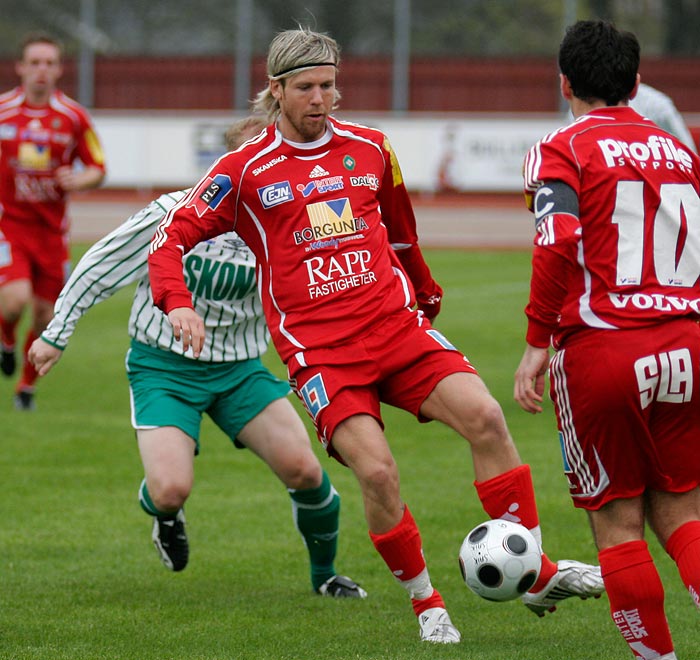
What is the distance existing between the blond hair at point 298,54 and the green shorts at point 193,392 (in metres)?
1.47

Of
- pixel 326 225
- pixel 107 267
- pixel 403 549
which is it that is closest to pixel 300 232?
pixel 326 225

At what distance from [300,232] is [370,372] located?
22.3 inches

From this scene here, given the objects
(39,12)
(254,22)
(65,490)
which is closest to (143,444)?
(65,490)

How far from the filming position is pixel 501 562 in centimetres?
448

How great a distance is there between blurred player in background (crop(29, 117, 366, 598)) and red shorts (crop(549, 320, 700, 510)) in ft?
5.72

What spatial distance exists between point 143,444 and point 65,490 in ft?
7.60

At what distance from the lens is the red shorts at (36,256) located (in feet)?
34.3

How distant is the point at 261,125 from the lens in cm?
548

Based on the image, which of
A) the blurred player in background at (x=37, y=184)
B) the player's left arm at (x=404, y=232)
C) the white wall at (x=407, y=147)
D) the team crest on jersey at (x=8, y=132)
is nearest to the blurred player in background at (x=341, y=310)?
the player's left arm at (x=404, y=232)

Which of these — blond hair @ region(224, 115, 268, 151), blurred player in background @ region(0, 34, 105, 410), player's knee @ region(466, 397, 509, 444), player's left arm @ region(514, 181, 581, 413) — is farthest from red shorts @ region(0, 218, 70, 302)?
player's left arm @ region(514, 181, 581, 413)

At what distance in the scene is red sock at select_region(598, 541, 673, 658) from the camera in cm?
416

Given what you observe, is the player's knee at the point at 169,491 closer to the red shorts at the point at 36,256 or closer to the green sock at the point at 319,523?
the green sock at the point at 319,523

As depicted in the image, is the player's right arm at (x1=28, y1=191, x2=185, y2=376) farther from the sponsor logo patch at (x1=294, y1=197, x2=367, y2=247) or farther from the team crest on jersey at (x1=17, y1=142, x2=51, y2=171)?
the team crest on jersey at (x1=17, y1=142, x2=51, y2=171)

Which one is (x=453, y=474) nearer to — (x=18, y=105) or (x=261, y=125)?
(x=261, y=125)
